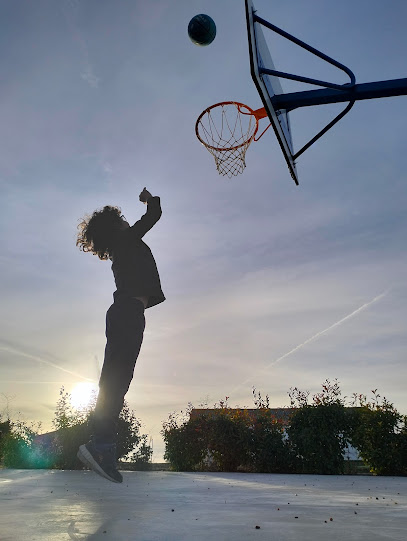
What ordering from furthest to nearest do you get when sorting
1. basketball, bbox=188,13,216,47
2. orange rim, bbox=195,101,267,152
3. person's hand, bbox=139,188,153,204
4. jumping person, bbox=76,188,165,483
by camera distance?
orange rim, bbox=195,101,267,152 < basketball, bbox=188,13,216,47 < person's hand, bbox=139,188,153,204 < jumping person, bbox=76,188,165,483

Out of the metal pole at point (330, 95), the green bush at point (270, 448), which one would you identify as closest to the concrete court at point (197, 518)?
the metal pole at point (330, 95)

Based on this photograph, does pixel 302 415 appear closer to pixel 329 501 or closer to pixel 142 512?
pixel 329 501

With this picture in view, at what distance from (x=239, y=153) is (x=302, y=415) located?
7049mm

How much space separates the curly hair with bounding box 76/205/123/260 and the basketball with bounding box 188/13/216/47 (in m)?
2.46

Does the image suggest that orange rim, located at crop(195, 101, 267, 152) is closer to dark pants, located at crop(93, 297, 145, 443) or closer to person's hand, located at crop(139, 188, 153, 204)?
person's hand, located at crop(139, 188, 153, 204)

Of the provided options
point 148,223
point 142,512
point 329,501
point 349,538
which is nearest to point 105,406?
point 142,512

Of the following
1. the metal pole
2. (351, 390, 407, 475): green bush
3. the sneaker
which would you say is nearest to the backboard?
the metal pole

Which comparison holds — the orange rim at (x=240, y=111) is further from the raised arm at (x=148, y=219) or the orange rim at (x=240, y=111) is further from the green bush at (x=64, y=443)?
the green bush at (x=64, y=443)

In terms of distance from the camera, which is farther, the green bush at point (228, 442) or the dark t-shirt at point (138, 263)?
the green bush at point (228, 442)

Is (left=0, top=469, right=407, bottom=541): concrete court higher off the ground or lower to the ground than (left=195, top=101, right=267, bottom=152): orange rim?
lower

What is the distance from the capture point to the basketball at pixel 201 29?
219 inches

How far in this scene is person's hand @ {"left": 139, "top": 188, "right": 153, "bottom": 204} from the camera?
14.0ft

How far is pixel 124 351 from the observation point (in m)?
3.77

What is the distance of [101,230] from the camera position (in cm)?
437
